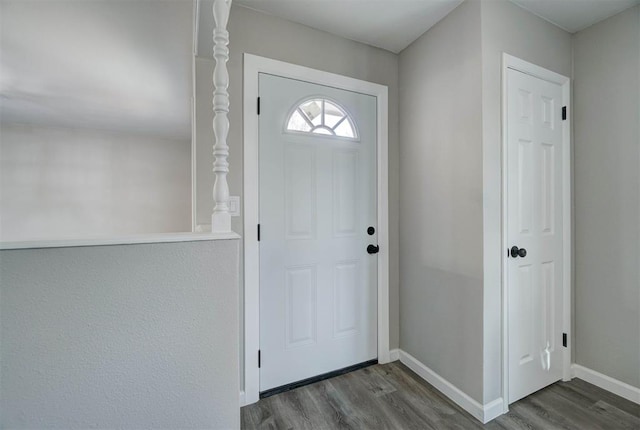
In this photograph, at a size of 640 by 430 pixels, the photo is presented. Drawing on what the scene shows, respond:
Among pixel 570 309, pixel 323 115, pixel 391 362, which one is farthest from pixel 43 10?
pixel 570 309

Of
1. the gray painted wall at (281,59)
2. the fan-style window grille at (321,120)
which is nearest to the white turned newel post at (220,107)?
the gray painted wall at (281,59)

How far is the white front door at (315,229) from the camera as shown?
1827 mm

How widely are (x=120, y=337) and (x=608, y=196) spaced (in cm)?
273

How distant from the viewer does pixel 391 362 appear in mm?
2201

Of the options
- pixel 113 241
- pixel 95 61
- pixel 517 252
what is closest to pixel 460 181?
pixel 517 252

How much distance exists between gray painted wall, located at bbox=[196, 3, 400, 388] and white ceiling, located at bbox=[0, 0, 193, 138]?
1.43 ft

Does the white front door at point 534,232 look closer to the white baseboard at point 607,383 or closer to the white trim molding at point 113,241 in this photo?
the white baseboard at point 607,383

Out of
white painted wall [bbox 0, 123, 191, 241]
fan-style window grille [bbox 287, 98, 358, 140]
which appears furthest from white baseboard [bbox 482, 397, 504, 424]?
white painted wall [bbox 0, 123, 191, 241]

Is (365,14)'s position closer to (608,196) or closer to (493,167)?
(493,167)

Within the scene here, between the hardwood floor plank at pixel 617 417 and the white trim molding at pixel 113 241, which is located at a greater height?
the white trim molding at pixel 113 241

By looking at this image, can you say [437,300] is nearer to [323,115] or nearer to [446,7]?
[323,115]

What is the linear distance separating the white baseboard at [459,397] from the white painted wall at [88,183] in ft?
14.8

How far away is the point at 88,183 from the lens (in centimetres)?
454

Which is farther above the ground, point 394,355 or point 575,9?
point 575,9
